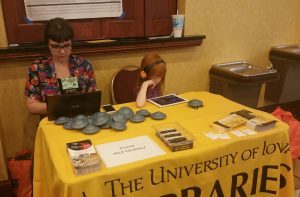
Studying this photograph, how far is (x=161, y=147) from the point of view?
4.09 ft

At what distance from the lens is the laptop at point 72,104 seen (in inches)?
55.4

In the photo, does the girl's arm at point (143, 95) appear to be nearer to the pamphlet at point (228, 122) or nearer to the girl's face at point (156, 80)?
the girl's face at point (156, 80)

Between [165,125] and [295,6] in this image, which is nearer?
[165,125]

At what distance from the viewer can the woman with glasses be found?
1.73 metres

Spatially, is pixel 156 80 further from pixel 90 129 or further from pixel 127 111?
pixel 90 129

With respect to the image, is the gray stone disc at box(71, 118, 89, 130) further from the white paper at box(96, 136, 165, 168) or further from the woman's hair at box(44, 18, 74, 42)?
the woman's hair at box(44, 18, 74, 42)

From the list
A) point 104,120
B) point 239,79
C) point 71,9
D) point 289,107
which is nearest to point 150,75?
point 104,120

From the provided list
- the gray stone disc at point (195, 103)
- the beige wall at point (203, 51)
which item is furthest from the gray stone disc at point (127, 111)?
the beige wall at point (203, 51)

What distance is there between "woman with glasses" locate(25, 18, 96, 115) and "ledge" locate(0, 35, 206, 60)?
0.54ft

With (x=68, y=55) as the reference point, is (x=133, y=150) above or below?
below

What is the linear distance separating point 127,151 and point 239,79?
1488 millimetres

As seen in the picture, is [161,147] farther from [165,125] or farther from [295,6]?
[295,6]

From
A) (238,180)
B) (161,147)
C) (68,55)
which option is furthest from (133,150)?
(68,55)

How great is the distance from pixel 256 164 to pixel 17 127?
1.66 meters
